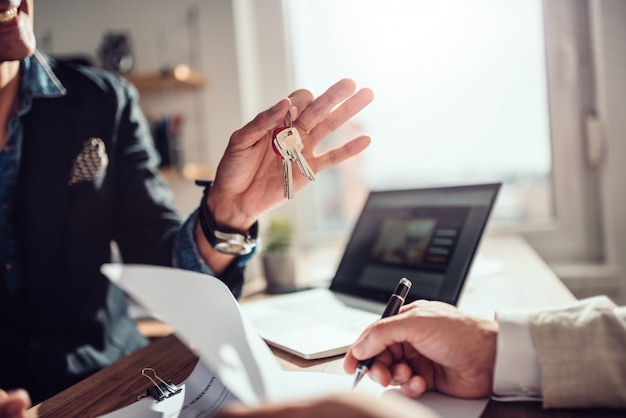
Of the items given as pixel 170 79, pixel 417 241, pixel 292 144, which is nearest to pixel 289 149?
pixel 292 144

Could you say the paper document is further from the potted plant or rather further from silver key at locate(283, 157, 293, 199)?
the potted plant

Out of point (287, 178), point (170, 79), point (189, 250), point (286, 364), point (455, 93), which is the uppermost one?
point (170, 79)

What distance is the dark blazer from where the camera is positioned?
3.05 ft

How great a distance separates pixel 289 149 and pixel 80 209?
0.54 m

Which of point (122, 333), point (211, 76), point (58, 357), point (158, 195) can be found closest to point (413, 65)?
point (211, 76)

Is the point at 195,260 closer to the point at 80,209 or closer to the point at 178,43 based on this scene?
the point at 80,209

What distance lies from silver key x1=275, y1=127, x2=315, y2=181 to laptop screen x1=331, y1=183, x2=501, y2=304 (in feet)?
0.88

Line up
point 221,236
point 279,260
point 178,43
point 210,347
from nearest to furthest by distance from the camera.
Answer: point 210,347 → point 221,236 → point 279,260 → point 178,43

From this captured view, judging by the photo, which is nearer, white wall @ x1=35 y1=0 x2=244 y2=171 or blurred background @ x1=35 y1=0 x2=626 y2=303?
blurred background @ x1=35 y1=0 x2=626 y2=303

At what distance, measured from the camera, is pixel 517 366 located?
1.50ft

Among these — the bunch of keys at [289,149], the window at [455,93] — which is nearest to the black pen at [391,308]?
the bunch of keys at [289,149]

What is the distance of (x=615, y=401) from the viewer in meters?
0.43

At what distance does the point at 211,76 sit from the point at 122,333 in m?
1.05

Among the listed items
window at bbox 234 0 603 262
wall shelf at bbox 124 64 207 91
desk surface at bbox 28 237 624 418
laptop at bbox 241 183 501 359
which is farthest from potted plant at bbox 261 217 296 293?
wall shelf at bbox 124 64 207 91
